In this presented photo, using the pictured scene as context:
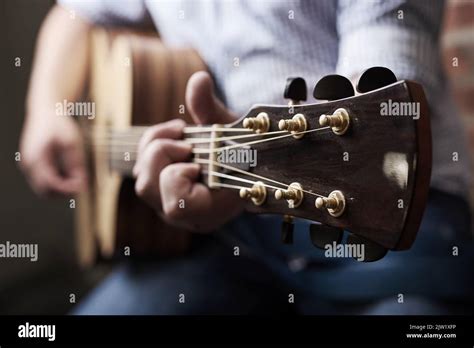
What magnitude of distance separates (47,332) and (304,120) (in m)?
0.52

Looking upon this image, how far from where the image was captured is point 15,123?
0.98m

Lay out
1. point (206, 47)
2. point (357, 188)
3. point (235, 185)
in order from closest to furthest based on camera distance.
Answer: point (357, 188) → point (235, 185) → point (206, 47)

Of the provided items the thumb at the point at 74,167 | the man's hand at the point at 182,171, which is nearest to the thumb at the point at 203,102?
the man's hand at the point at 182,171

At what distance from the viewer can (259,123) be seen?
70cm

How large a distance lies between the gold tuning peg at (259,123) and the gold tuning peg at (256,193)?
0.06m

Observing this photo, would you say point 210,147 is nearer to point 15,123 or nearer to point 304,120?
point 304,120

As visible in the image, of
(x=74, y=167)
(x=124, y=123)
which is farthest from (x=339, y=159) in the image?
(x=74, y=167)

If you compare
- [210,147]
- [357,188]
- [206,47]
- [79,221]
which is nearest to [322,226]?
[357,188]

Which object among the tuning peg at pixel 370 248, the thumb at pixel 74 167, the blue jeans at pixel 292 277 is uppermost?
the thumb at pixel 74 167

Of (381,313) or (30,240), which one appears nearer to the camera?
(381,313)

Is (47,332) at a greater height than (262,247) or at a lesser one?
lesser

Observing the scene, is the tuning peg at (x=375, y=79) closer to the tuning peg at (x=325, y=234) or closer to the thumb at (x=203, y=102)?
the tuning peg at (x=325, y=234)

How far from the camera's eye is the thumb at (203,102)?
825 millimetres

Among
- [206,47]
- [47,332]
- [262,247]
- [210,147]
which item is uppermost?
[206,47]
